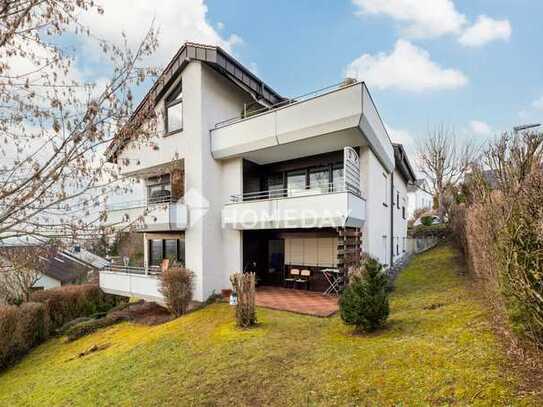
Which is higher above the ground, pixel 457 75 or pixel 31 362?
pixel 457 75

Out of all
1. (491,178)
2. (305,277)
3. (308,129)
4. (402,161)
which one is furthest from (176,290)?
(402,161)

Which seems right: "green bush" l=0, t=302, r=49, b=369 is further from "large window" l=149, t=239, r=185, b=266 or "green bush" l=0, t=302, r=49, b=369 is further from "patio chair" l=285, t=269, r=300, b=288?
"patio chair" l=285, t=269, r=300, b=288

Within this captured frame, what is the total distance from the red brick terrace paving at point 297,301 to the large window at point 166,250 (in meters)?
4.14

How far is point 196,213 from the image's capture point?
12312 millimetres

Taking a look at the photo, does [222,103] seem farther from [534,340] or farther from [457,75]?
[457,75]

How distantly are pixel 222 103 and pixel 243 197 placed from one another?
14.5 feet

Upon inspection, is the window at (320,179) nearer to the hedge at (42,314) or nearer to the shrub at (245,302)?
the shrub at (245,302)

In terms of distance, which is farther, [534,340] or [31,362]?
[31,362]

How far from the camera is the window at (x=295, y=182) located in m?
13.1

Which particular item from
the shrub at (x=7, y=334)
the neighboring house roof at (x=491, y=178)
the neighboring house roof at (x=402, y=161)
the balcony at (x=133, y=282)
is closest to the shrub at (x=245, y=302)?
the balcony at (x=133, y=282)

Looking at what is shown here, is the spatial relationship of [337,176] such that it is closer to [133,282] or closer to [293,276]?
[293,276]

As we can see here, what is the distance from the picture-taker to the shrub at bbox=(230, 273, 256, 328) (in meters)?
8.16

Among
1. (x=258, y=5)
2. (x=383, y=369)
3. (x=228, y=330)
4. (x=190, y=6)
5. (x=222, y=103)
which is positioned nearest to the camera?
(x=383, y=369)

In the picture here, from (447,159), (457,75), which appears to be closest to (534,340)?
(457,75)
